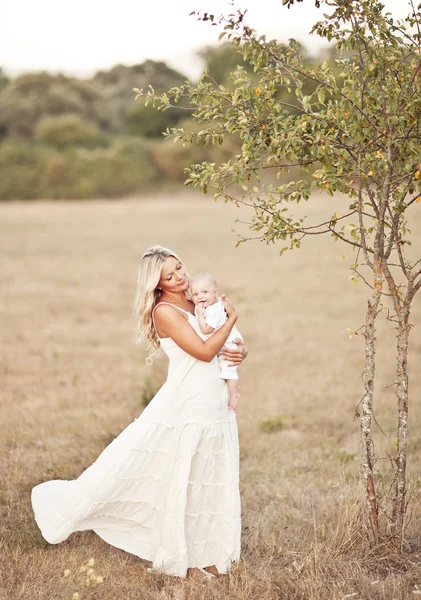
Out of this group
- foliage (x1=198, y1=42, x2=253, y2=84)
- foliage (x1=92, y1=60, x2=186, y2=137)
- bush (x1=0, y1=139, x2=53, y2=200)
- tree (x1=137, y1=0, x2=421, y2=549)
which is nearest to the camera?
tree (x1=137, y1=0, x2=421, y2=549)

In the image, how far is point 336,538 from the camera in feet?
16.1

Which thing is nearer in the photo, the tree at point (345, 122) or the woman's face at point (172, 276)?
the tree at point (345, 122)

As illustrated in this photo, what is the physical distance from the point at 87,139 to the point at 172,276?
47.8 meters

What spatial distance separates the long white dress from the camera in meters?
4.58

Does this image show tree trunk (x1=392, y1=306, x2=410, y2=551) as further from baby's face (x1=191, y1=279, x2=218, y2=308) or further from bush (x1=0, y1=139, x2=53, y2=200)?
bush (x1=0, y1=139, x2=53, y2=200)

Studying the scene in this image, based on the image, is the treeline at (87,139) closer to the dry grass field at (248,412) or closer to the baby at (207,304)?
the dry grass field at (248,412)

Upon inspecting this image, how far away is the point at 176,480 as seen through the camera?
457 cm

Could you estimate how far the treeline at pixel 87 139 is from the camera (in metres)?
45.1

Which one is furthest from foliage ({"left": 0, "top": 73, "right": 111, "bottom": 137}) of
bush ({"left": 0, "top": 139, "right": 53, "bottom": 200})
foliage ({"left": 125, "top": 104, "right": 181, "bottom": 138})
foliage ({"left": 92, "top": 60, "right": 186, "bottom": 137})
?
bush ({"left": 0, "top": 139, "right": 53, "bottom": 200})

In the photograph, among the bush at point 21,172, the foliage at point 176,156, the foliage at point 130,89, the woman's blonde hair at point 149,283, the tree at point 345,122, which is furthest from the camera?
the foliage at point 130,89

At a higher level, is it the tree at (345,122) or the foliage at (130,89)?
the foliage at (130,89)

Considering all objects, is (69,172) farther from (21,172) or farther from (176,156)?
(176,156)

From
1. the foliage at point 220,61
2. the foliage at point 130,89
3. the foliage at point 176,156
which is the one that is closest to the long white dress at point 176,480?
the foliage at point 176,156

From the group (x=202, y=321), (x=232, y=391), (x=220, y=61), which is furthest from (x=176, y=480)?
(x=220, y=61)
